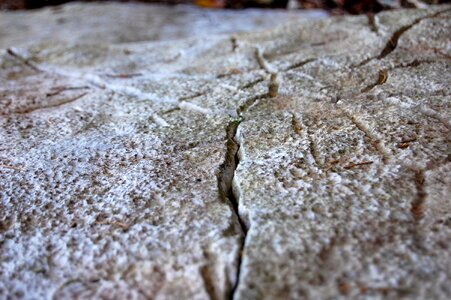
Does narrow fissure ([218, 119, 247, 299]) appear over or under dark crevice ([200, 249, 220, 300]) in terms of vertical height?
over

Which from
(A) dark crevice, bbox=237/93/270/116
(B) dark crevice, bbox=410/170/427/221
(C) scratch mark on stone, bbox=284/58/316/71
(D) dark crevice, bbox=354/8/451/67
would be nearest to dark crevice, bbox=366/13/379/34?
(D) dark crevice, bbox=354/8/451/67

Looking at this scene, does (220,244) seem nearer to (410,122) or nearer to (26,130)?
(410,122)

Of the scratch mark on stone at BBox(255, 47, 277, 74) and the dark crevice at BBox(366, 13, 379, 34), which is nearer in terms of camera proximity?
the scratch mark on stone at BBox(255, 47, 277, 74)

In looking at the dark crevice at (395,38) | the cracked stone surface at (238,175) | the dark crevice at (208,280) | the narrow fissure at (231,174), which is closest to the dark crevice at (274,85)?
the cracked stone surface at (238,175)

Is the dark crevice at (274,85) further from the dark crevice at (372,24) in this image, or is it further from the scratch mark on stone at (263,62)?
the dark crevice at (372,24)

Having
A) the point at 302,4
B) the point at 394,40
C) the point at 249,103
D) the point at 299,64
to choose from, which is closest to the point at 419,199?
the point at 249,103

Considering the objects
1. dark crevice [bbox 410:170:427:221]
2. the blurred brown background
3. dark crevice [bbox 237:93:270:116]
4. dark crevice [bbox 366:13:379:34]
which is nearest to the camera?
dark crevice [bbox 410:170:427:221]

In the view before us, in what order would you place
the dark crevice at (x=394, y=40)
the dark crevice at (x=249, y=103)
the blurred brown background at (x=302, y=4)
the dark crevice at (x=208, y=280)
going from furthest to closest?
1. the blurred brown background at (x=302, y=4)
2. the dark crevice at (x=394, y=40)
3. the dark crevice at (x=249, y=103)
4. the dark crevice at (x=208, y=280)

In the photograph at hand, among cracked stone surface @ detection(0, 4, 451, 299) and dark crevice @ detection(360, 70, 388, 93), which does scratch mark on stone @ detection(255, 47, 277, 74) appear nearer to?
cracked stone surface @ detection(0, 4, 451, 299)
